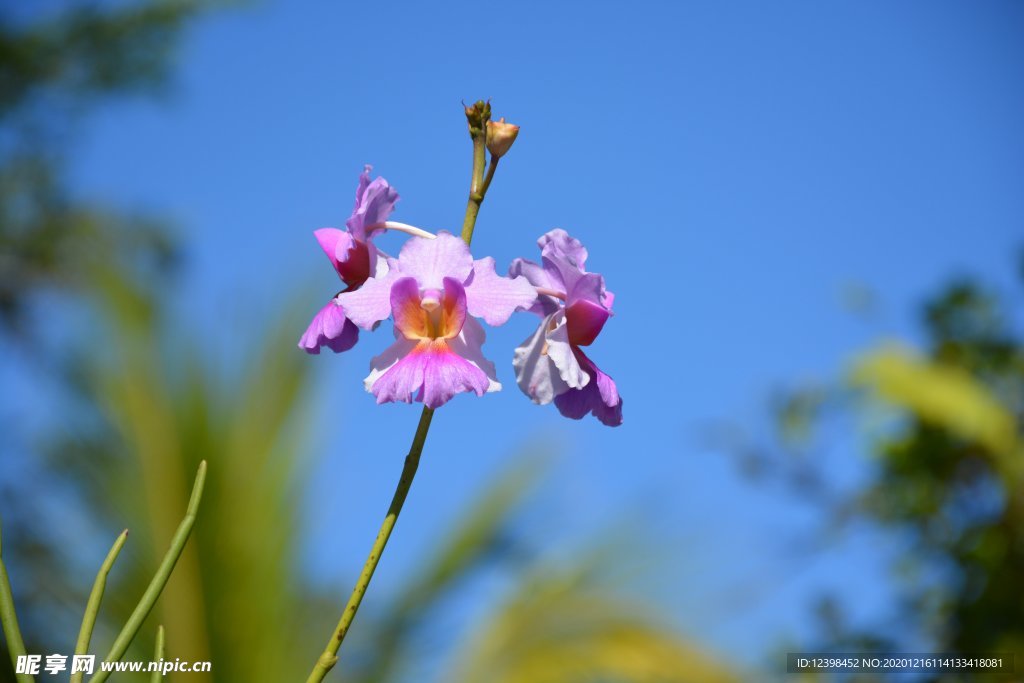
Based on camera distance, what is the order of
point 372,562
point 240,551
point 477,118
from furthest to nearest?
point 240,551 < point 477,118 < point 372,562

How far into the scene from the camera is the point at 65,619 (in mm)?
2365

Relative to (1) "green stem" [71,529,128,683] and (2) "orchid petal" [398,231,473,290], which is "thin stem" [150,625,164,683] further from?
(2) "orchid petal" [398,231,473,290]

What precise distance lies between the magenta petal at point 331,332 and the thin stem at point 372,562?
0.57ft

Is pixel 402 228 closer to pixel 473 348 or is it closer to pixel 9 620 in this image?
pixel 473 348

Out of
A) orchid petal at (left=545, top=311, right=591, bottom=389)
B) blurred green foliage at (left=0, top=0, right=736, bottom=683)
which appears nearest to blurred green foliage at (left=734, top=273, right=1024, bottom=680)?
blurred green foliage at (left=0, top=0, right=736, bottom=683)

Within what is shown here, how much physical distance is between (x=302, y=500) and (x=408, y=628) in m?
0.43

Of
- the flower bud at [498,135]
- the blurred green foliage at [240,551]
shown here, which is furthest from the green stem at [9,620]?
the blurred green foliage at [240,551]

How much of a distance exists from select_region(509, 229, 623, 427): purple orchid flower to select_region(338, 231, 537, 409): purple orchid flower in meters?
0.03

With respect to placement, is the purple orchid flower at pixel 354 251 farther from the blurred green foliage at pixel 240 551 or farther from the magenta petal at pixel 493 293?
the blurred green foliage at pixel 240 551

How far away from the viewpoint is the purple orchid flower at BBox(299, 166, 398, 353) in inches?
26.0

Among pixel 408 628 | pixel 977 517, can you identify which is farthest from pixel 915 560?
pixel 408 628

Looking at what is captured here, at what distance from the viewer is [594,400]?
68 centimetres

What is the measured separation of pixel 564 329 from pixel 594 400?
0.07 meters

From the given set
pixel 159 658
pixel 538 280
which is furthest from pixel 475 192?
pixel 159 658
